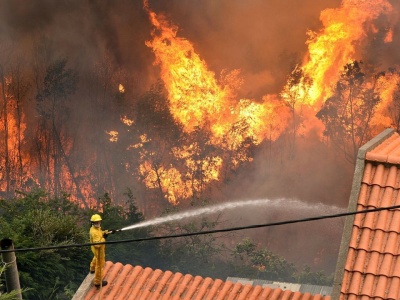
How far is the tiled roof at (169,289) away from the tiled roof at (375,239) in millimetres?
2715

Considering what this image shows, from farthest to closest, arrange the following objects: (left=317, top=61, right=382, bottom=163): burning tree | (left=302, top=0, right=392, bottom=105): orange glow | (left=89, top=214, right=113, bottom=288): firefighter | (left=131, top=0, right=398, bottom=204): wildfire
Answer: (left=131, top=0, right=398, bottom=204): wildfire, (left=302, top=0, right=392, bottom=105): orange glow, (left=317, top=61, right=382, bottom=163): burning tree, (left=89, top=214, right=113, bottom=288): firefighter

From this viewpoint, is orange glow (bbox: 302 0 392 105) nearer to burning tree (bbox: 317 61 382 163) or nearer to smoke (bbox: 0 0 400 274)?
smoke (bbox: 0 0 400 274)

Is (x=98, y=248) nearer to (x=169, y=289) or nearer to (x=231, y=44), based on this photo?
(x=169, y=289)

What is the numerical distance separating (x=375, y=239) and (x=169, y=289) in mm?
4507

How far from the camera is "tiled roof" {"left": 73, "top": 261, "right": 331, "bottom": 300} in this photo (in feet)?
42.2

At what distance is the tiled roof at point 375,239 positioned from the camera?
9734 millimetres

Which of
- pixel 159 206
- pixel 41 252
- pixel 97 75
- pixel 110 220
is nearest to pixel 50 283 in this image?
pixel 41 252

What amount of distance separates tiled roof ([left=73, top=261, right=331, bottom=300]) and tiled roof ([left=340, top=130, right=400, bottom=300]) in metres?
2.71

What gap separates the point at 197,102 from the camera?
38.0 metres

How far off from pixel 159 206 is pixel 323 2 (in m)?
13.2

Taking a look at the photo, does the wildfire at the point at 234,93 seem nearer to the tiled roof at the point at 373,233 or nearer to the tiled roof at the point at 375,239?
the tiled roof at the point at 373,233

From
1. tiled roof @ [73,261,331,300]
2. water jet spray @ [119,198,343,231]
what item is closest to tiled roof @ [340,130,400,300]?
tiled roof @ [73,261,331,300]

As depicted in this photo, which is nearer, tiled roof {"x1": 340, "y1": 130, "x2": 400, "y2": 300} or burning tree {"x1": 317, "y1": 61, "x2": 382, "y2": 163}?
tiled roof {"x1": 340, "y1": 130, "x2": 400, "y2": 300}

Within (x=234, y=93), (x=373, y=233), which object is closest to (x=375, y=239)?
(x=373, y=233)
